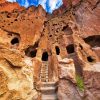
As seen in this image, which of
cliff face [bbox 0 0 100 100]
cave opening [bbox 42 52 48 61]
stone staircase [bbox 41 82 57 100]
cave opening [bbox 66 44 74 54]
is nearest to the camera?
cliff face [bbox 0 0 100 100]

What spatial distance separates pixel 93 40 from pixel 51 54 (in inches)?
228

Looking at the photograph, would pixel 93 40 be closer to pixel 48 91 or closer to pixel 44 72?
pixel 44 72

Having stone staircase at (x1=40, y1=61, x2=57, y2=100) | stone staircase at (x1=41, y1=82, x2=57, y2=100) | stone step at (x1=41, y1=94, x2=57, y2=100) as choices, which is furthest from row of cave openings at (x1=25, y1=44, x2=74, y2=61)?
stone step at (x1=41, y1=94, x2=57, y2=100)

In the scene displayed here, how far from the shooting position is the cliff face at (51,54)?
34.1 ft

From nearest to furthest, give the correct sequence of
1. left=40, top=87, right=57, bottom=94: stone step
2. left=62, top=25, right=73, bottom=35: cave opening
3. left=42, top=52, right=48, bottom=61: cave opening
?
left=40, top=87, right=57, bottom=94: stone step
left=42, top=52, right=48, bottom=61: cave opening
left=62, top=25, right=73, bottom=35: cave opening

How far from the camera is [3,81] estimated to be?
934 cm

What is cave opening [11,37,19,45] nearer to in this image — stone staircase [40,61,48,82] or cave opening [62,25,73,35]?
cave opening [62,25,73,35]

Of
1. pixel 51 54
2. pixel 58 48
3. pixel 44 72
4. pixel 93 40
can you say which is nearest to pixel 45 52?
pixel 51 54

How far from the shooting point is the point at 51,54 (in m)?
18.1

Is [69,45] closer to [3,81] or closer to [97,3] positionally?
[97,3]

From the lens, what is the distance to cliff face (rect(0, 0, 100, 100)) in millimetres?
10398

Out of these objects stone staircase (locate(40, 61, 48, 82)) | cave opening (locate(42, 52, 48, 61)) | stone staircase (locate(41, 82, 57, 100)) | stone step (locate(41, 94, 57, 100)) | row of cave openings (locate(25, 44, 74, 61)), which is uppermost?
row of cave openings (locate(25, 44, 74, 61))

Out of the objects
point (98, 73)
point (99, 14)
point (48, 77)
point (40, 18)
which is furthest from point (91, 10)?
point (98, 73)

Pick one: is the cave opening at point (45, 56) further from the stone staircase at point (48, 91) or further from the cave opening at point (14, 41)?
the stone staircase at point (48, 91)
